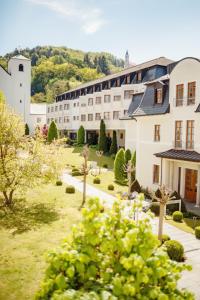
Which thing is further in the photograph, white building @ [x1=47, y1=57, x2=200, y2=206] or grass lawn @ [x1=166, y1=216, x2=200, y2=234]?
white building @ [x1=47, y1=57, x2=200, y2=206]

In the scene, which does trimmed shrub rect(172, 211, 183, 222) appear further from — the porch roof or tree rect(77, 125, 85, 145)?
tree rect(77, 125, 85, 145)

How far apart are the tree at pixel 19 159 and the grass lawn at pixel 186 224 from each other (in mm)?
8756

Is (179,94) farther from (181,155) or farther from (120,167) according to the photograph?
(120,167)

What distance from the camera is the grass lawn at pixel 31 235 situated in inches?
445

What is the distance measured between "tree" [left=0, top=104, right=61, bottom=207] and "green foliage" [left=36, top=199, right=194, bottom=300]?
15442mm

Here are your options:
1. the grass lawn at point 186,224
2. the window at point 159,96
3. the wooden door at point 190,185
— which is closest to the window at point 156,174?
the wooden door at point 190,185

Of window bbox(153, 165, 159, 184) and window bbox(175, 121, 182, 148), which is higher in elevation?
window bbox(175, 121, 182, 148)

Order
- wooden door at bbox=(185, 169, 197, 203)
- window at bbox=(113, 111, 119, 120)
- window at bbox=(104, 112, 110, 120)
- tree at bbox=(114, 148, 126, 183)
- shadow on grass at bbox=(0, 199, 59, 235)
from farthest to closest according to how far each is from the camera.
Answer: window at bbox=(104, 112, 110, 120)
window at bbox=(113, 111, 119, 120)
tree at bbox=(114, 148, 126, 183)
wooden door at bbox=(185, 169, 197, 203)
shadow on grass at bbox=(0, 199, 59, 235)

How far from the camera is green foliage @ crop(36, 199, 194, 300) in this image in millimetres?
4258

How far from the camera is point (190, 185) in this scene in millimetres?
24094

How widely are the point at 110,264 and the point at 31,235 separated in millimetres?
12453

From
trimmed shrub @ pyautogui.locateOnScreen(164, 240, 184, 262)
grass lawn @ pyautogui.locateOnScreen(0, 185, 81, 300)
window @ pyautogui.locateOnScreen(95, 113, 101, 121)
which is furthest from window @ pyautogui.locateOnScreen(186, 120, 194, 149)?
window @ pyautogui.locateOnScreen(95, 113, 101, 121)

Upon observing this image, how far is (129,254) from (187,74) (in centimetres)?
2008

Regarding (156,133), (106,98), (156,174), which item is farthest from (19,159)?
(106,98)
